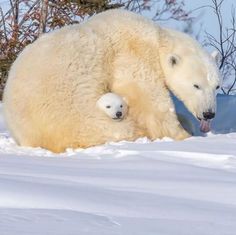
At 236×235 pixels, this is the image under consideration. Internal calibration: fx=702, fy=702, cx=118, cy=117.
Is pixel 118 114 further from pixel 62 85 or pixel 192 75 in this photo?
pixel 192 75

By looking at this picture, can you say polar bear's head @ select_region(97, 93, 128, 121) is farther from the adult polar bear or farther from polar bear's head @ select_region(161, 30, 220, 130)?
polar bear's head @ select_region(161, 30, 220, 130)

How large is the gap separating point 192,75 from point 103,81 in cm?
90

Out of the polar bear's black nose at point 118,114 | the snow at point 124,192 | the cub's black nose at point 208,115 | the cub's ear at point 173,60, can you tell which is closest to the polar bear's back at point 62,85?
the polar bear's black nose at point 118,114

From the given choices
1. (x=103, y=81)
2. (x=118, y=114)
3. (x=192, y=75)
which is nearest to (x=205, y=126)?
(x=192, y=75)

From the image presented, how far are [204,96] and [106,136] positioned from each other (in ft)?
3.73

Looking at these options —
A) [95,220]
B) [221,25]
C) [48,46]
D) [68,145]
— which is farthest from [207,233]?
[221,25]

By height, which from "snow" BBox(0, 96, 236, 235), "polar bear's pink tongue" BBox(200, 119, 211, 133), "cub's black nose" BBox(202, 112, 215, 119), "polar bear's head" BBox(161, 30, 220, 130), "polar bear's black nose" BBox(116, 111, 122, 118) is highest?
"polar bear's head" BBox(161, 30, 220, 130)

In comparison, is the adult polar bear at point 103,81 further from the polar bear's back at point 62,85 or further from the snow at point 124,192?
the snow at point 124,192

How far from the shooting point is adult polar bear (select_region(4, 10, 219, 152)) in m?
5.92

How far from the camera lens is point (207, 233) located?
248 cm

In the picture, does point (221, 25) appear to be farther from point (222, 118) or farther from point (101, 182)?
point (101, 182)

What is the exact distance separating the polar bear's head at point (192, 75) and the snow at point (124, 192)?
1.34m

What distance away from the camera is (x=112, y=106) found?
608cm

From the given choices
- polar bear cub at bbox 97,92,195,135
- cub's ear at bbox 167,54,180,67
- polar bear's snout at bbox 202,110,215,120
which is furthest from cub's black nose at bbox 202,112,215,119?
polar bear cub at bbox 97,92,195,135
